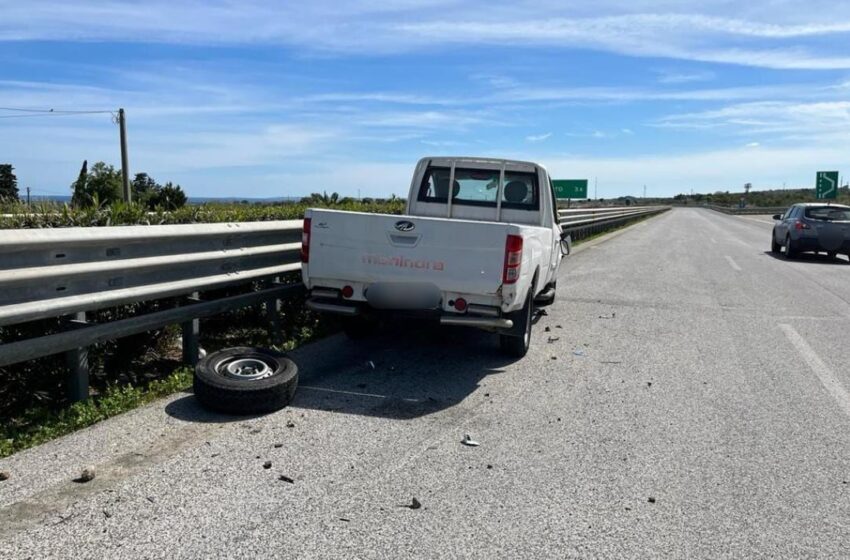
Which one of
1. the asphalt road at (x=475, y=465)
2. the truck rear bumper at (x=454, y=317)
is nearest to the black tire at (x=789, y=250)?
the asphalt road at (x=475, y=465)

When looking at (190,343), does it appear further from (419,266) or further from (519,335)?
(519,335)

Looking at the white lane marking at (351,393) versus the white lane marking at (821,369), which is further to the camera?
the white lane marking at (821,369)

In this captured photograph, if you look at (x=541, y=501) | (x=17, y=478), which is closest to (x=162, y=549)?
(x=17, y=478)

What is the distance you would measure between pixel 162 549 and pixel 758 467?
3365 mm

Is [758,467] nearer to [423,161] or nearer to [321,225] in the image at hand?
[321,225]

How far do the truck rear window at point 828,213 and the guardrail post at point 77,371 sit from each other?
19520 millimetres

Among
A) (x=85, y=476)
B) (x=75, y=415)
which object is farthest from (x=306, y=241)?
(x=85, y=476)

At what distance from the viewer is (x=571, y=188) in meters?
36.3

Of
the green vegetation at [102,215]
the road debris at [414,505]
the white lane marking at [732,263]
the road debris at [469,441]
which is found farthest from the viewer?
the white lane marking at [732,263]

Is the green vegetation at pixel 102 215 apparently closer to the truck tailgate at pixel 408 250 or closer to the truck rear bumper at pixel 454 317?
the truck tailgate at pixel 408 250

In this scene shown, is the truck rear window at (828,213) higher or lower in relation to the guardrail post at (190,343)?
higher

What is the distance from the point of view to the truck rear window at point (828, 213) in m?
19.3

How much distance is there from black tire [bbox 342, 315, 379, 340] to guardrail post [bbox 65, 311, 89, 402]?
111 inches

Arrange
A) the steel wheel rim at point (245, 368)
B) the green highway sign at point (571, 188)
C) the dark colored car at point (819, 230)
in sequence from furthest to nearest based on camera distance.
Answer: the green highway sign at point (571, 188), the dark colored car at point (819, 230), the steel wheel rim at point (245, 368)
